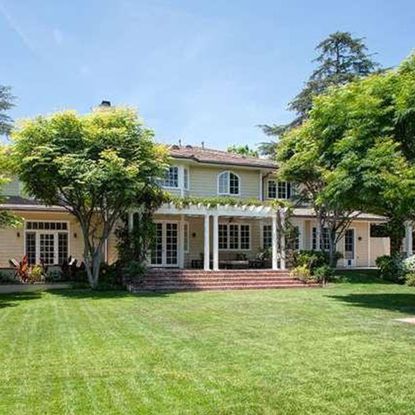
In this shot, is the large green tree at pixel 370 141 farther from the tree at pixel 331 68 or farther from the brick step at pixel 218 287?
the tree at pixel 331 68

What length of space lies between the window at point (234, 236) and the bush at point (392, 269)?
7.24 m

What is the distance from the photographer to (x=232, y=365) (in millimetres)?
7672

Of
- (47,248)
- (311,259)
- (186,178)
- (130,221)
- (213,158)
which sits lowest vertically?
(311,259)

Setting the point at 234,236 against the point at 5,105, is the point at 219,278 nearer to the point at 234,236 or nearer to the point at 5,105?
Answer: the point at 234,236

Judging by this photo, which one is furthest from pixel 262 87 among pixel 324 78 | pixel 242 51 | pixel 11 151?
pixel 324 78

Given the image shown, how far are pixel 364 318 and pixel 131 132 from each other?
38.3 ft

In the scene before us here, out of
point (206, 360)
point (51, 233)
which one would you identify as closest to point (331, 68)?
point (51, 233)

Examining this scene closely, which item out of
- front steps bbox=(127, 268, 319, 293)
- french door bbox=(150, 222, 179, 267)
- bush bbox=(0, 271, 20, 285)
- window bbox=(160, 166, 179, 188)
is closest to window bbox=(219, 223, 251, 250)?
french door bbox=(150, 222, 179, 267)

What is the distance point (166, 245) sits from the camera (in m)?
26.9

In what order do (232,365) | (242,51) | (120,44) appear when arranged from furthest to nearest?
(242,51)
(120,44)
(232,365)

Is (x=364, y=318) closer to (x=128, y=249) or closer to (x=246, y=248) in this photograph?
(x=128, y=249)

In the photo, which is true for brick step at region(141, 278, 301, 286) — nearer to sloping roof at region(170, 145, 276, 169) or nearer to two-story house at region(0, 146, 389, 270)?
two-story house at region(0, 146, 389, 270)

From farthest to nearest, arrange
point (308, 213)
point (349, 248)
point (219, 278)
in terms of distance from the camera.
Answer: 1. point (349, 248)
2. point (308, 213)
3. point (219, 278)

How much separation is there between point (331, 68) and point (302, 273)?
841 inches
